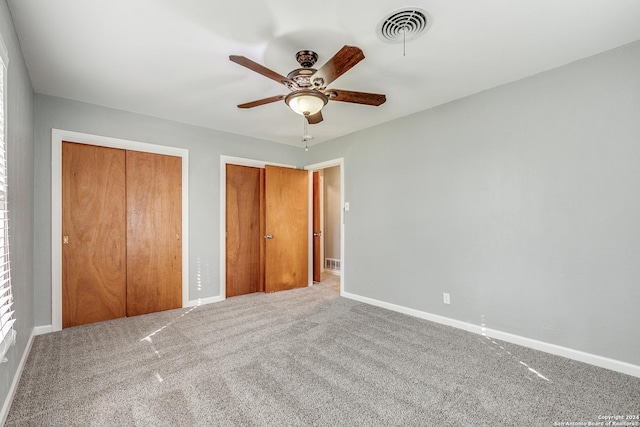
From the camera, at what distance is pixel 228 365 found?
92.7 inches

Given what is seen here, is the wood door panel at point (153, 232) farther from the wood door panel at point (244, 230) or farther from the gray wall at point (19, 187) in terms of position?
the gray wall at point (19, 187)

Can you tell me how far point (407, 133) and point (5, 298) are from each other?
3.82 m

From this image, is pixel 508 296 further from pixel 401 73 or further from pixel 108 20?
pixel 108 20

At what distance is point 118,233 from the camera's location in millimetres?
3500

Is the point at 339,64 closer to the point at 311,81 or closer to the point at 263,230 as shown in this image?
the point at 311,81

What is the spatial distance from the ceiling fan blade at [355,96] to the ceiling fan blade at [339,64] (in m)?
0.17

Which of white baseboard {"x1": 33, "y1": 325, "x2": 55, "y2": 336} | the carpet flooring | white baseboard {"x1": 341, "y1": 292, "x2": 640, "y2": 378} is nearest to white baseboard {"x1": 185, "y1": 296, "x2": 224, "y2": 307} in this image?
the carpet flooring

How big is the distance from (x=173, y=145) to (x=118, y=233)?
129cm

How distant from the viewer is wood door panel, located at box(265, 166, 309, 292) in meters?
4.67

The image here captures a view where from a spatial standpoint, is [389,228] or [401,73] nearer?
[401,73]

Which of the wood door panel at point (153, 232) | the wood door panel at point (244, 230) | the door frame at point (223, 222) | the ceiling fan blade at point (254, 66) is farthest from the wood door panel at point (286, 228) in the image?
the ceiling fan blade at point (254, 66)

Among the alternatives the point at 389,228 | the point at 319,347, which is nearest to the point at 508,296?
the point at 389,228

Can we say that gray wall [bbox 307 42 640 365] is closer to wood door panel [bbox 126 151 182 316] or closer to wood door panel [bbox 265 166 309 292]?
wood door panel [bbox 265 166 309 292]

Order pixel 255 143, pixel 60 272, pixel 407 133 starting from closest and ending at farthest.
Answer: pixel 60 272
pixel 407 133
pixel 255 143
